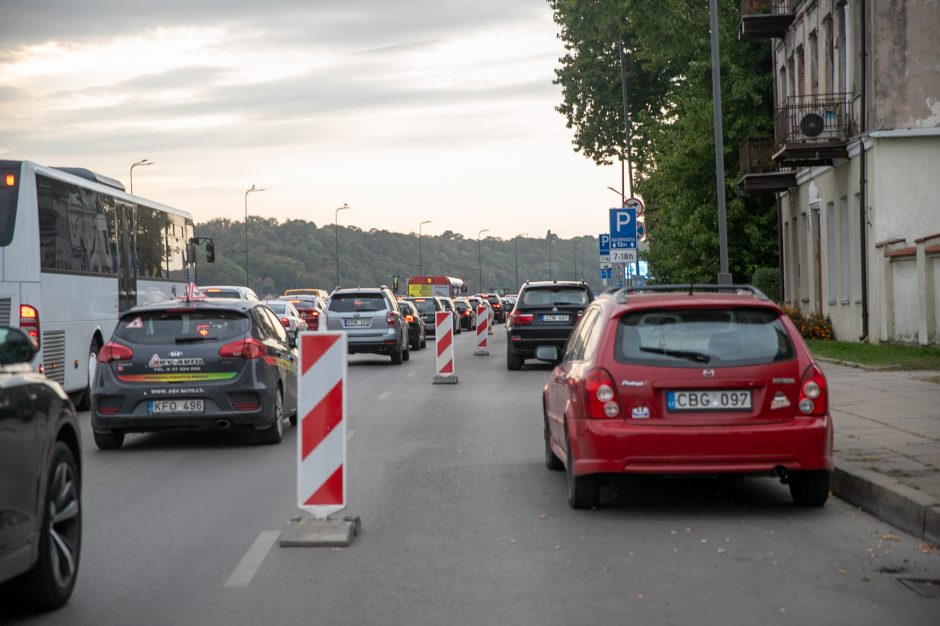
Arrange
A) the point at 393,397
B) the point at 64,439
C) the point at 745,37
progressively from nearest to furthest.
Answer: the point at 64,439 < the point at 393,397 < the point at 745,37

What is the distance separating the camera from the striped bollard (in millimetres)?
8477

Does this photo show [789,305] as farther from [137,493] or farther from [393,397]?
[137,493]

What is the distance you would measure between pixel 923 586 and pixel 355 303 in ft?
83.6

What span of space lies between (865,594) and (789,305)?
34.8 meters

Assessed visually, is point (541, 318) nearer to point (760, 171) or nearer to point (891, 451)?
point (760, 171)

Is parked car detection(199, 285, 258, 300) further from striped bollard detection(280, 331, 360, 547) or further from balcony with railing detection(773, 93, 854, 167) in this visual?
striped bollard detection(280, 331, 360, 547)

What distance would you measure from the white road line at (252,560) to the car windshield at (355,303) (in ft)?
75.1

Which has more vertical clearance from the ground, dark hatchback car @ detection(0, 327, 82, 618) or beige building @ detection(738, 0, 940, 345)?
beige building @ detection(738, 0, 940, 345)

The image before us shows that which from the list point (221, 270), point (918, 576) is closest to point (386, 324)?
point (918, 576)

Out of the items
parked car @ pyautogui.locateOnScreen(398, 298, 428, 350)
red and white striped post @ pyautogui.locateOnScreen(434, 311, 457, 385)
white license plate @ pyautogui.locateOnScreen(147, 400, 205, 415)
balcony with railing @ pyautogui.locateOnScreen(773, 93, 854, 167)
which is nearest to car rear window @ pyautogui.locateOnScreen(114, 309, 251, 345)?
white license plate @ pyautogui.locateOnScreen(147, 400, 205, 415)

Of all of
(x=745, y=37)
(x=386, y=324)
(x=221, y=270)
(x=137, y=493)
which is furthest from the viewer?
(x=221, y=270)

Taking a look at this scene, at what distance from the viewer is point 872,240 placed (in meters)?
29.4

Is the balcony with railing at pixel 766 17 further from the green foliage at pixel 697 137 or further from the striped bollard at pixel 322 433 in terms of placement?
the striped bollard at pixel 322 433

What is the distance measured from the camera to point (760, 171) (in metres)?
39.3
